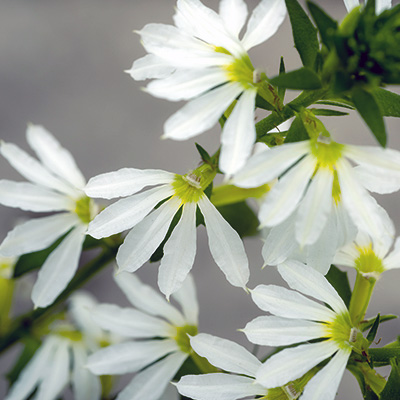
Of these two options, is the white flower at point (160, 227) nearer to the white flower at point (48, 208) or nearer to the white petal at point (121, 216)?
the white petal at point (121, 216)

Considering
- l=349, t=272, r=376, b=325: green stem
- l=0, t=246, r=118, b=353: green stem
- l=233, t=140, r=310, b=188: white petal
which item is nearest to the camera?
l=233, t=140, r=310, b=188: white petal

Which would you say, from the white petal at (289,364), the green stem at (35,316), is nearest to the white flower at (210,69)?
the white petal at (289,364)

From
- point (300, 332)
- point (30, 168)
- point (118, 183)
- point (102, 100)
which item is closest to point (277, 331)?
point (300, 332)

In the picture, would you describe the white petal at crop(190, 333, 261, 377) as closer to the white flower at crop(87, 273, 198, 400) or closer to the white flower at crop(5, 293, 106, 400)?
the white flower at crop(87, 273, 198, 400)

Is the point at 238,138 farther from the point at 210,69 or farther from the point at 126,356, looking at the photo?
the point at 126,356

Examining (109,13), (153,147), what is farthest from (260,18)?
(109,13)

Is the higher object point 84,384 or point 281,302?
point 281,302

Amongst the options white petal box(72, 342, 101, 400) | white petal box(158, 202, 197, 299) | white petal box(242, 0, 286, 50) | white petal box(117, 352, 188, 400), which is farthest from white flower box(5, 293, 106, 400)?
white petal box(242, 0, 286, 50)
